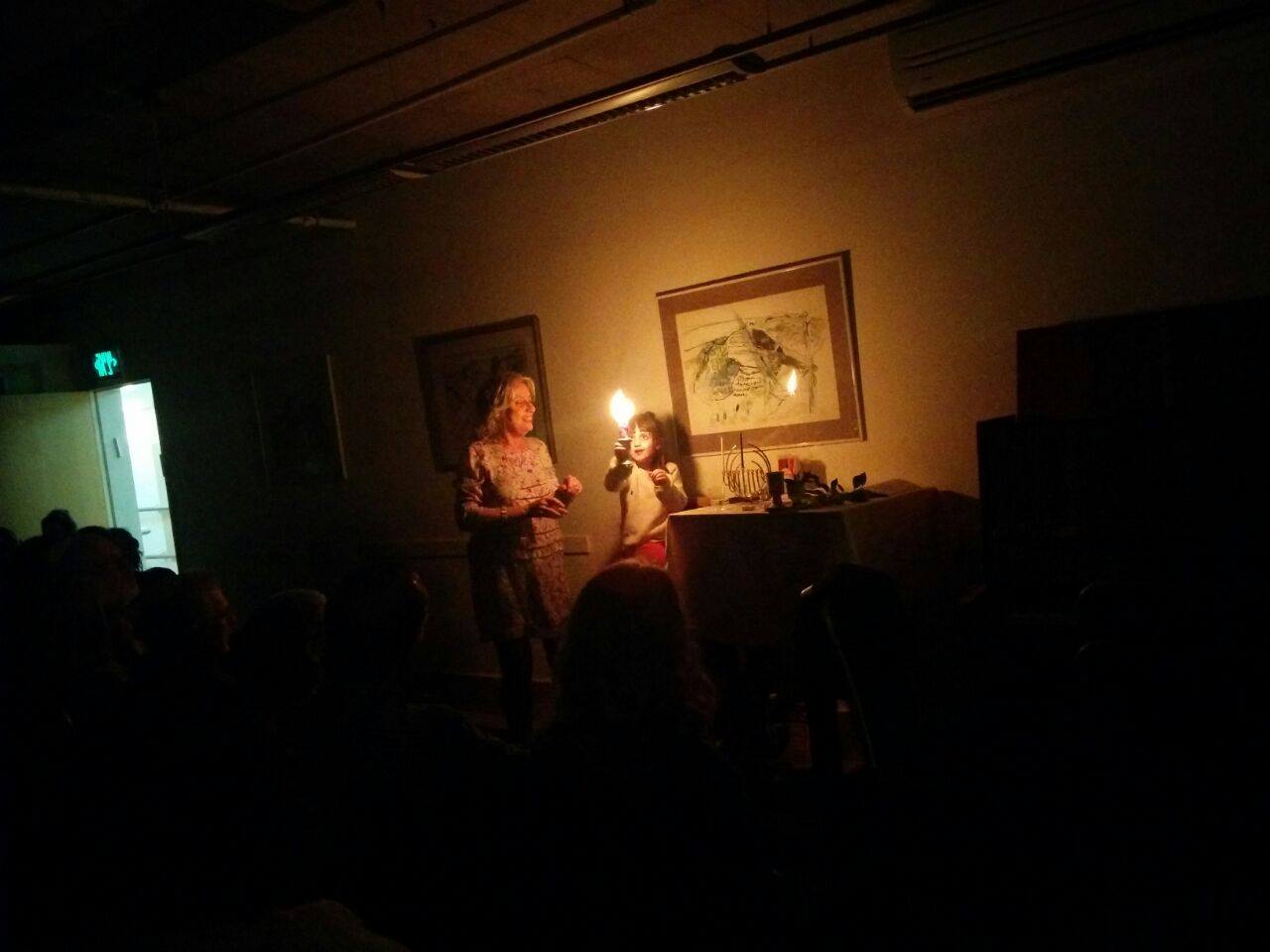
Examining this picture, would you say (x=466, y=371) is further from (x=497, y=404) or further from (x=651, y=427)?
(x=651, y=427)

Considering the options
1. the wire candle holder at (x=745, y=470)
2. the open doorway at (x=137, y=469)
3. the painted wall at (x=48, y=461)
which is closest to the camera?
the wire candle holder at (x=745, y=470)

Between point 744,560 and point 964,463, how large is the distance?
1162mm

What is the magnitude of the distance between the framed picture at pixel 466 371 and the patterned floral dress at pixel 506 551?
91cm

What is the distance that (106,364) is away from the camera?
8.13 meters

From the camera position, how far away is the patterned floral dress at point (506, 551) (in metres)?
4.62

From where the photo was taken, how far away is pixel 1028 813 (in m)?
3.20

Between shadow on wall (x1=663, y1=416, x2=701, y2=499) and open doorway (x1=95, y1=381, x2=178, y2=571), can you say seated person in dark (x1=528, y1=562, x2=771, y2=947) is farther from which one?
open doorway (x1=95, y1=381, x2=178, y2=571)

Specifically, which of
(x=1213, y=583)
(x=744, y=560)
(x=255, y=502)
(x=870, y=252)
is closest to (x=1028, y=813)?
(x=1213, y=583)

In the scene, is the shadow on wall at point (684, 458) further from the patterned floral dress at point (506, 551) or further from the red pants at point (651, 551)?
the patterned floral dress at point (506, 551)

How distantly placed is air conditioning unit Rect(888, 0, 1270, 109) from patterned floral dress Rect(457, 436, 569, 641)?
8.40 ft

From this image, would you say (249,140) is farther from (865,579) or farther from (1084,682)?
(1084,682)

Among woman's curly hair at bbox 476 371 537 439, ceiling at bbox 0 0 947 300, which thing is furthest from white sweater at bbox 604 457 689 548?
ceiling at bbox 0 0 947 300

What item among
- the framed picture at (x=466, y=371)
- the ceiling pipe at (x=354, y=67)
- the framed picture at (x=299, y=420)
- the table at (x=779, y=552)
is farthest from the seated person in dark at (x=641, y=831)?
the framed picture at (x=299, y=420)

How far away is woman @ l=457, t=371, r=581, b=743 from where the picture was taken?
4625 millimetres
